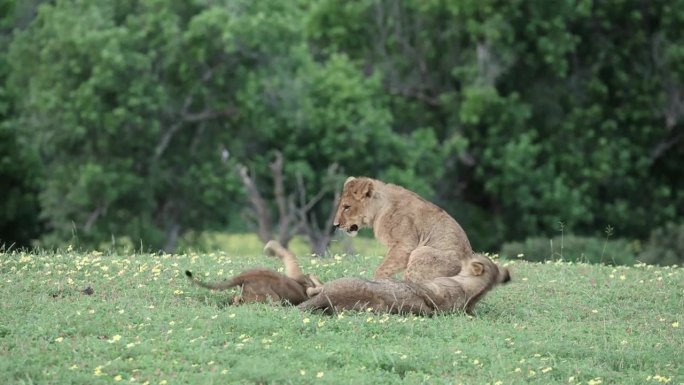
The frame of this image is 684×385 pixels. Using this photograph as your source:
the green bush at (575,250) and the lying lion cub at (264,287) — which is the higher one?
the lying lion cub at (264,287)

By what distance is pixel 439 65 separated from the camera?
39.9 metres

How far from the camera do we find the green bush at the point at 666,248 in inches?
1037

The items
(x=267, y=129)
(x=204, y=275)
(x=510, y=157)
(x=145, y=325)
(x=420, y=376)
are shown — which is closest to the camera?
(x=420, y=376)

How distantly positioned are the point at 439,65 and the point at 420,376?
1237 inches

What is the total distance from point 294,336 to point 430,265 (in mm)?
2071

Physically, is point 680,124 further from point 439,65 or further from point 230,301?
point 230,301

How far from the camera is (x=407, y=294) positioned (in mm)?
10805

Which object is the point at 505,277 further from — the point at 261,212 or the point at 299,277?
the point at 261,212

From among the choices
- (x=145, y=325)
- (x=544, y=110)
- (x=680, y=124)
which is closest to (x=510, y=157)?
(x=544, y=110)

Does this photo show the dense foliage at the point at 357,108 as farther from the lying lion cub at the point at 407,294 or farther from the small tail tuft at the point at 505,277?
the lying lion cub at the point at 407,294

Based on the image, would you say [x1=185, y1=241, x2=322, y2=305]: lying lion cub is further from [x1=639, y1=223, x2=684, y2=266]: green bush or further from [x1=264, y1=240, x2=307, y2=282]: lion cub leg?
[x1=639, y1=223, x2=684, y2=266]: green bush

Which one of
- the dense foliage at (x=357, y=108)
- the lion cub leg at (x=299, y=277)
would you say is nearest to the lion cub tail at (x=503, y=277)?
the lion cub leg at (x=299, y=277)

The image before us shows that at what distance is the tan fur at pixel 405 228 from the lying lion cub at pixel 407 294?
36cm

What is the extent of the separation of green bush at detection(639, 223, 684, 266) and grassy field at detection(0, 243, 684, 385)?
1409cm
